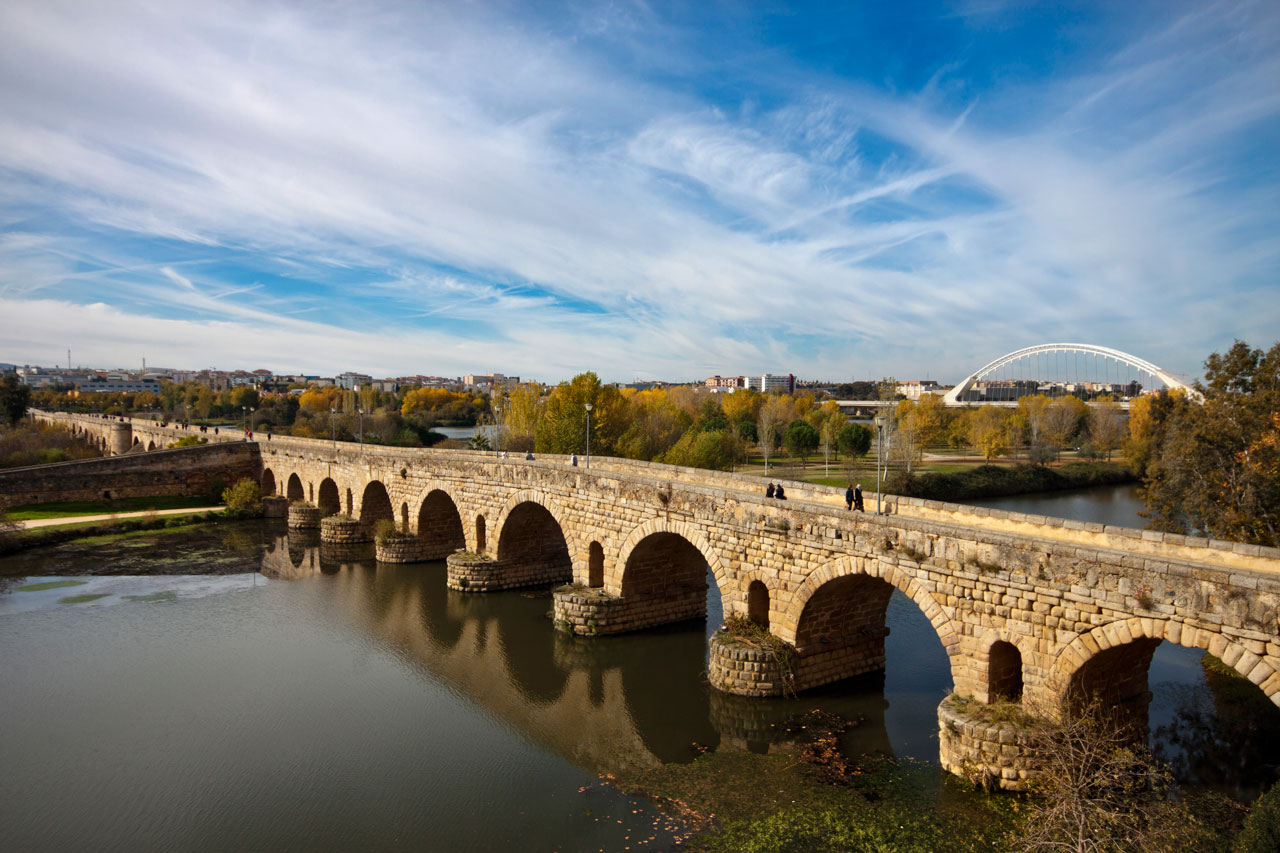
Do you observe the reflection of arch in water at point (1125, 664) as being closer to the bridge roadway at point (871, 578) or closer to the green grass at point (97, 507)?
the bridge roadway at point (871, 578)

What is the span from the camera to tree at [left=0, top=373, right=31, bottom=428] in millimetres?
51406

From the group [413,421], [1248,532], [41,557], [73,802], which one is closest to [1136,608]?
[1248,532]

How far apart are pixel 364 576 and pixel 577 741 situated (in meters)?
12.7

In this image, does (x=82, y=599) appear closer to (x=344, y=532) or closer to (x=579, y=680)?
(x=344, y=532)

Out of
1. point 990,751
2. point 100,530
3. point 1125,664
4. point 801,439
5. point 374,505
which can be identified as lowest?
point 100,530

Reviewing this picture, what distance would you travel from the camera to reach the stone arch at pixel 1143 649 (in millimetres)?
6816

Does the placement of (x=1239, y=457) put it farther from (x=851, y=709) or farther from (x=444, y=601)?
(x=444, y=601)

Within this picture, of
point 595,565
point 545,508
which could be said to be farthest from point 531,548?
point 595,565

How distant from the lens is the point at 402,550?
75.0 ft

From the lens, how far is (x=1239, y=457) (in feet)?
48.5

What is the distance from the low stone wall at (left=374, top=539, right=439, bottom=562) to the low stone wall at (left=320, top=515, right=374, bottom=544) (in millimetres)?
2991

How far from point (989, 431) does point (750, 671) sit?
38.8m

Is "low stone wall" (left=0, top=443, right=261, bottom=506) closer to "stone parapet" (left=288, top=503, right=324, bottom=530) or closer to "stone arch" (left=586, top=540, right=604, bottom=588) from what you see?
"stone parapet" (left=288, top=503, right=324, bottom=530)

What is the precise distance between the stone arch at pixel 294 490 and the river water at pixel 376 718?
492 inches
